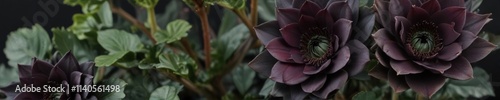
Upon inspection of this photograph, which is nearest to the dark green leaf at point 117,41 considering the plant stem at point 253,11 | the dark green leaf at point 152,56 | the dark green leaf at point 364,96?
the dark green leaf at point 152,56

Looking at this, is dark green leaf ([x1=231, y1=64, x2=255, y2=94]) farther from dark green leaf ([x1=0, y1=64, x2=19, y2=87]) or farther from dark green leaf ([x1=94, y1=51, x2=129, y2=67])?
dark green leaf ([x1=0, y1=64, x2=19, y2=87])

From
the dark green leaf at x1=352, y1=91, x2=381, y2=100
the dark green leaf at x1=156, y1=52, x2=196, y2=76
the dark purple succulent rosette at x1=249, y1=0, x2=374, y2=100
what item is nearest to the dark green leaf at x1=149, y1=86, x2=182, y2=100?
the dark green leaf at x1=156, y1=52, x2=196, y2=76

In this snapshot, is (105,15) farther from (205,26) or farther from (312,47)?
(312,47)

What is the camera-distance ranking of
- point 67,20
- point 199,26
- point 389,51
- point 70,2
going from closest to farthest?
point 389,51 → point 70,2 → point 199,26 → point 67,20

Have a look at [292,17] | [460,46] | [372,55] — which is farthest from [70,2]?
[460,46]

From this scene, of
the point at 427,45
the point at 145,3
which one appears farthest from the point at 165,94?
the point at 427,45

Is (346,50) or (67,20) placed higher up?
(346,50)

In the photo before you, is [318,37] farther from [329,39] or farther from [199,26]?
[199,26]
